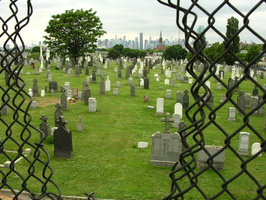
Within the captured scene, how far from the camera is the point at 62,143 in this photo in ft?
34.7

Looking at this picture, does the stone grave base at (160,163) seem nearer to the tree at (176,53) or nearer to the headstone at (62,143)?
the headstone at (62,143)

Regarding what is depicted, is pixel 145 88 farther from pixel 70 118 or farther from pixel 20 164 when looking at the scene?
pixel 20 164

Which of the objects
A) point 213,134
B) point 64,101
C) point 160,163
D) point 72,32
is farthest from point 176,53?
point 160,163

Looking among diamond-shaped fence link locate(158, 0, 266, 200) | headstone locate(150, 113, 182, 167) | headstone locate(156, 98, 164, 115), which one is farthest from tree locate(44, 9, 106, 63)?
headstone locate(150, 113, 182, 167)

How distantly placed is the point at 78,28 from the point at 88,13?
9.29ft

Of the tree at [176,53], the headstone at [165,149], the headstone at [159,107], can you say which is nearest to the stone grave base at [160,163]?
the headstone at [165,149]

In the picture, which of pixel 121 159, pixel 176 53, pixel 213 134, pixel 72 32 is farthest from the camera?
pixel 176 53

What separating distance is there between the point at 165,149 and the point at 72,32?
3469 cm

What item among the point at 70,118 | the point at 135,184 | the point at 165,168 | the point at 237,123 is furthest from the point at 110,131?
the point at 237,123

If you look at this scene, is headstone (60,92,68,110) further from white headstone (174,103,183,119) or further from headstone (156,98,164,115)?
white headstone (174,103,183,119)

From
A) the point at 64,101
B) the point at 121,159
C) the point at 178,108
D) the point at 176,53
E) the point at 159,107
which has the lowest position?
the point at 121,159

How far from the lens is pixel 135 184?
8586mm

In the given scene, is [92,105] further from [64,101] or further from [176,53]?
[176,53]

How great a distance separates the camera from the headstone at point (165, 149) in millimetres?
9977
